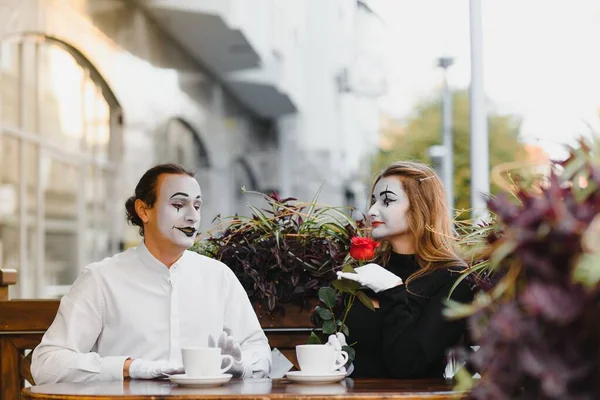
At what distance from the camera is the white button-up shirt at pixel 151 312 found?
3.71 m

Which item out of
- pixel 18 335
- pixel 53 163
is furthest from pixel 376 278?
pixel 53 163

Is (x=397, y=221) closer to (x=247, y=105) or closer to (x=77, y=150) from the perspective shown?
(x=77, y=150)

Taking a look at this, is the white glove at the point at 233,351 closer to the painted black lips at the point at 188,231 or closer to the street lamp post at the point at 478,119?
the painted black lips at the point at 188,231

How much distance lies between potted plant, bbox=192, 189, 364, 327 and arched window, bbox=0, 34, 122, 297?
5.03m

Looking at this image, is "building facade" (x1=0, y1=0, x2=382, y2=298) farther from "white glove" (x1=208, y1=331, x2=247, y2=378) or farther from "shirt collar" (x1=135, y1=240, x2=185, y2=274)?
"white glove" (x1=208, y1=331, x2=247, y2=378)

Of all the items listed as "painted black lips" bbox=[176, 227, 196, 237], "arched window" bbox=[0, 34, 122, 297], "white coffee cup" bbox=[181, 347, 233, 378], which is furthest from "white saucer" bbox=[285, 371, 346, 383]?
"arched window" bbox=[0, 34, 122, 297]

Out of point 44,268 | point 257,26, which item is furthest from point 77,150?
point 257,26

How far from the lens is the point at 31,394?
2.88m

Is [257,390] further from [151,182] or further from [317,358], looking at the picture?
[151,182]

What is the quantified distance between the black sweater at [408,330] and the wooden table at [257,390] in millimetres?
223

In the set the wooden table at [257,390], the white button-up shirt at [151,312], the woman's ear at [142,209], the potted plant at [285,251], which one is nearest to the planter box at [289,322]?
the potted plant at [285,251]

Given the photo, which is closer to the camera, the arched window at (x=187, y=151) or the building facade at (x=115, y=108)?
the building facade at (x=115, y=108)

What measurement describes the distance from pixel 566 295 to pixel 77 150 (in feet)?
32.2

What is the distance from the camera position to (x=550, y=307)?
1666mm
